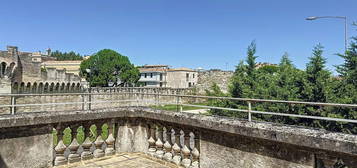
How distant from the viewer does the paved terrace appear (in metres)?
2.88

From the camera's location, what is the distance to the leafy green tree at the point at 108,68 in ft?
165

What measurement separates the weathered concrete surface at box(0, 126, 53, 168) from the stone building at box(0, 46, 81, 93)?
2247cm

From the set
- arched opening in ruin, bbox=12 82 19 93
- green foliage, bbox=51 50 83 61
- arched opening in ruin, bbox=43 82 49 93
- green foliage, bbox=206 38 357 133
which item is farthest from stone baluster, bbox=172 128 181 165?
green foliage, bbox=51 50 83 61

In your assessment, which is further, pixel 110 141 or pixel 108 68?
pixel 108 68

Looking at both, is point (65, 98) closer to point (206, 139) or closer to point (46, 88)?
point (46, 88)

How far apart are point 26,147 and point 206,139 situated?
2.87 metres

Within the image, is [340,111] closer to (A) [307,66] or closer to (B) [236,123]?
(A) [307,66]

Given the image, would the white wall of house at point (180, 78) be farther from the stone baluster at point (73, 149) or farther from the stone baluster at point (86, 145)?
the stone baluster at point (73, 149)

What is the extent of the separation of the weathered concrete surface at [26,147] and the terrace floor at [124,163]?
1.35ft

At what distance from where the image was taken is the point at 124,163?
4555 mm

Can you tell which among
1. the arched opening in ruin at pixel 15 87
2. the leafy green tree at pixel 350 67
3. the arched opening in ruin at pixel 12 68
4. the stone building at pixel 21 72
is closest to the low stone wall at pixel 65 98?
the arched opening in ruin at pixel 15 87

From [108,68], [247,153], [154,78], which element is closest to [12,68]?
[108,68]

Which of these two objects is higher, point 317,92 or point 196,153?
point 317,92

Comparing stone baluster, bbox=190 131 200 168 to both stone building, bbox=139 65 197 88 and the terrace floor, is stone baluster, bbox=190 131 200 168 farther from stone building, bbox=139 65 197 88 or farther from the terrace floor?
stone building, bbox=139 65 197 88
